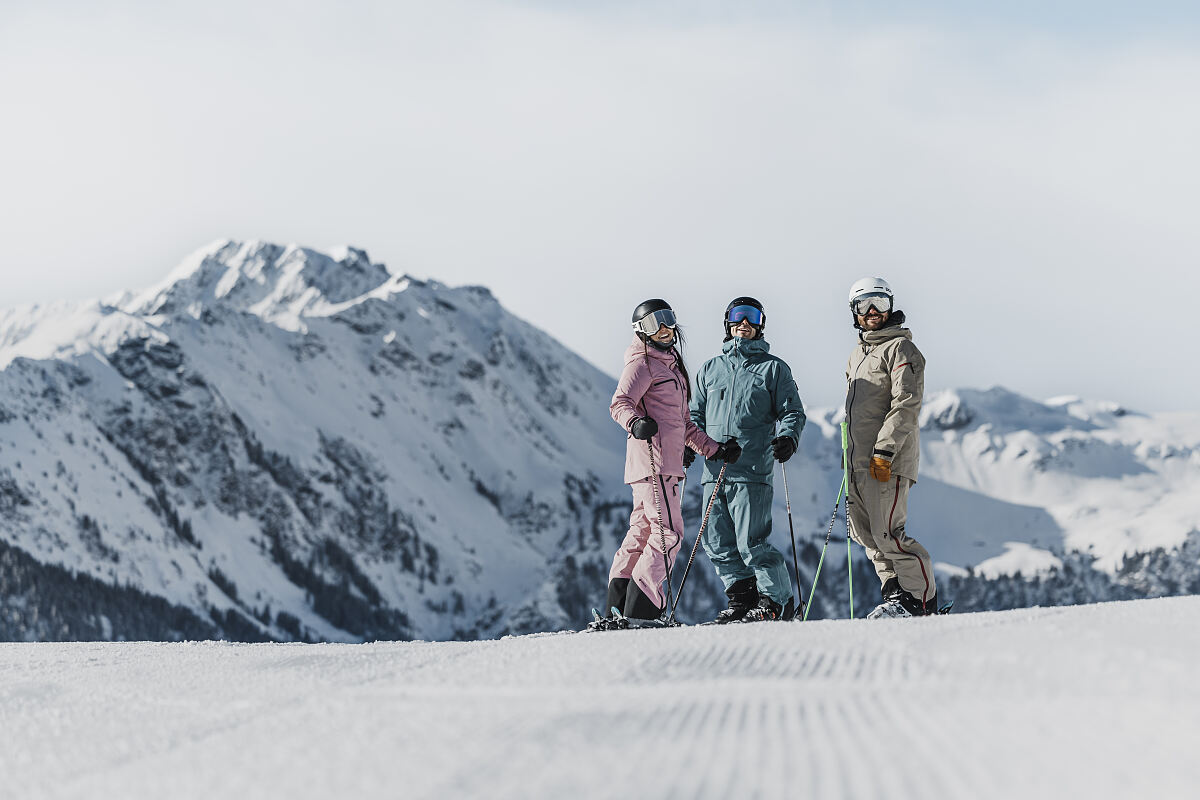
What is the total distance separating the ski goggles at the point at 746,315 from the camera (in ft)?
25.8

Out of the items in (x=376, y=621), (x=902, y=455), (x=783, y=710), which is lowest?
(x=376, y=621)

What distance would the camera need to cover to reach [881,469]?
269 inches

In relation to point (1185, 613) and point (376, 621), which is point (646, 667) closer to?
point (1185, 613)

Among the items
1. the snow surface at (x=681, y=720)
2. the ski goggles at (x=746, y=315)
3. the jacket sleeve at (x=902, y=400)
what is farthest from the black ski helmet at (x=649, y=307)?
the snow surface at (x=681, y=720)

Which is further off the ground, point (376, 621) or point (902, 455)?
point (902, 455)

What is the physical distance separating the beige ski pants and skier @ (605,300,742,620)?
0.95 metres

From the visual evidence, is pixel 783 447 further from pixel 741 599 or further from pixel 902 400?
pixel 741 599

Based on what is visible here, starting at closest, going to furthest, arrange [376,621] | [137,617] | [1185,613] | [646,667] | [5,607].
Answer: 1. [646,667]
2. [1185,613]
3. [5,607]
4. [137,617]
5. [376,621]

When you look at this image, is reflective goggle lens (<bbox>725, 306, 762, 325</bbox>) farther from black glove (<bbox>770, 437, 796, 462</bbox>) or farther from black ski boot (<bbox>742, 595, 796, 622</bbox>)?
black ski boot (<bbox>742, 595, 796, 622</bbox>)

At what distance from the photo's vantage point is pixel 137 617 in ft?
477

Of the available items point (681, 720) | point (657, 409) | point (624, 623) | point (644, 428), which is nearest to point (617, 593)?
point (624, 623)

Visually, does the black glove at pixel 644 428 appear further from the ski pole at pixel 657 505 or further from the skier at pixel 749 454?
the skier at pixel 749 454

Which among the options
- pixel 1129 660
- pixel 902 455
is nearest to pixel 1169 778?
pixel 1129 660

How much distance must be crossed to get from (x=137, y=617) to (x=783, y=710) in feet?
515
